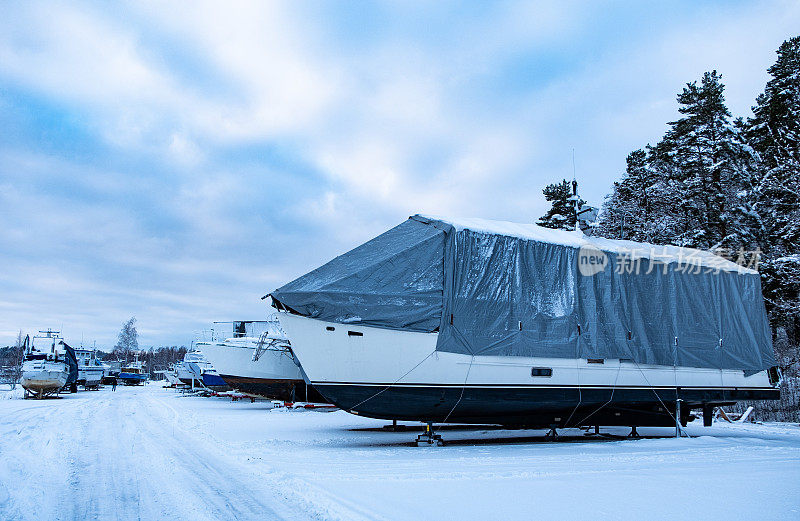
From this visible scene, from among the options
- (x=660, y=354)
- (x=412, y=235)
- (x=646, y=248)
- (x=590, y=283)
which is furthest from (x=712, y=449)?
(x=412, y=235)

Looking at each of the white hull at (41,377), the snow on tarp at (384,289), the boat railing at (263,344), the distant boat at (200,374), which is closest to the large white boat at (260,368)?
the boat railing at (263,344)

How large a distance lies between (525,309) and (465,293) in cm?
126

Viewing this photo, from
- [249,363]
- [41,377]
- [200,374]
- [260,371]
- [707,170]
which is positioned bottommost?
[200,374]

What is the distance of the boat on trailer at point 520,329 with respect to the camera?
28.8ft

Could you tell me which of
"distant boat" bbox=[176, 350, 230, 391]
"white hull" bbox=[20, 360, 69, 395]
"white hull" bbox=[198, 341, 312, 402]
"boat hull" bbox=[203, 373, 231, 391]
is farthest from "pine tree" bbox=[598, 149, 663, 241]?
"white hull" bbox=[20, 360, 69, 395]

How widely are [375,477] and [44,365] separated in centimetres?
2340

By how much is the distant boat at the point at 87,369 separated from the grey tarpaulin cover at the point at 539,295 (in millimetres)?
33538

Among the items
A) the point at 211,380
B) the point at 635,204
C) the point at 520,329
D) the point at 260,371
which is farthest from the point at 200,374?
the point at 635,204

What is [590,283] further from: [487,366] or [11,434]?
[11,434]

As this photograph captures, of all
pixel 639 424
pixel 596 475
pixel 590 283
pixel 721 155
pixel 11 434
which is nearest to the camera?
pixel 596 475

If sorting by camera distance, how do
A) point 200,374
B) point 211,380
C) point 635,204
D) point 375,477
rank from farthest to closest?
1. point 200,374
2. point 635,204
3. point 211,380
4. point 375,477

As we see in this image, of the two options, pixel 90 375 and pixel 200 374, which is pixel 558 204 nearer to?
pixel 200 374

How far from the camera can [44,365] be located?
23.2 meters

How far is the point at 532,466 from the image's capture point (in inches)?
272
